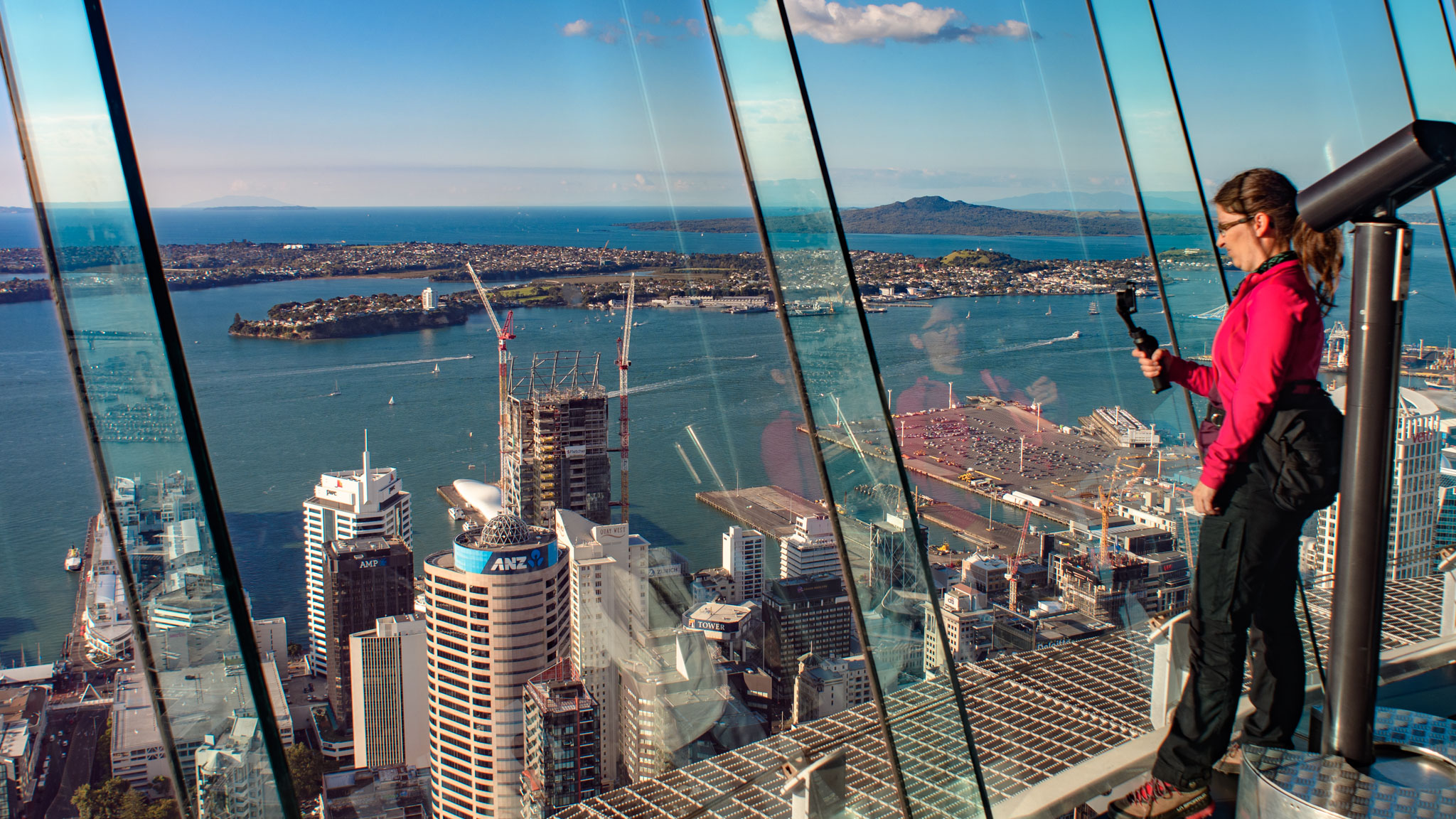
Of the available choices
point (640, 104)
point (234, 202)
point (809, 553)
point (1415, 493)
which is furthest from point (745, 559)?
point (640, 104)

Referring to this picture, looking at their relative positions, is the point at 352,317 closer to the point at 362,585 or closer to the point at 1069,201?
the point at 362,585

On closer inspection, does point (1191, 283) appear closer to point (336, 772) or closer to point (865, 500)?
point (865, 500)


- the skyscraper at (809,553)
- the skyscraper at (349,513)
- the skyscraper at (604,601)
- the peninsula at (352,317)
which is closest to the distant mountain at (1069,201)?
the skyscraper at (809,553)

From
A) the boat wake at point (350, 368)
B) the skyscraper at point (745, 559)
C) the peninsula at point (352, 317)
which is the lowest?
the skyscraper at point (745, 559)

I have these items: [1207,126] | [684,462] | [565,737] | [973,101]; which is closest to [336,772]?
[565,737]

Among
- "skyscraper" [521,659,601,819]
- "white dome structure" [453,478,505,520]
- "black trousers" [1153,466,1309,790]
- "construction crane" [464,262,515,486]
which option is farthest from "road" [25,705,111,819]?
"construction crane" [464,262,515,486]

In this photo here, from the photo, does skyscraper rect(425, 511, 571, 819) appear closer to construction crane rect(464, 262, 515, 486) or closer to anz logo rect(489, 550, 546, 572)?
anz logo rect(489, 550, 546, 572)

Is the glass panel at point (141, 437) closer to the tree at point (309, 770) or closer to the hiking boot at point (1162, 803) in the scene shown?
the hiking boot at point (1162, 803)
